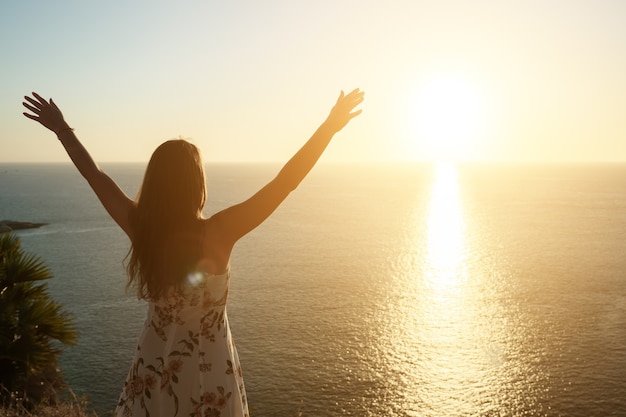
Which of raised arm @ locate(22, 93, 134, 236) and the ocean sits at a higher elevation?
raised arm @ locate(22, 93, 134, 236)

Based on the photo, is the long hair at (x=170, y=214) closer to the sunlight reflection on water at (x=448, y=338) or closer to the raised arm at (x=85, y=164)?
the raised arm at (x=85, y=164)

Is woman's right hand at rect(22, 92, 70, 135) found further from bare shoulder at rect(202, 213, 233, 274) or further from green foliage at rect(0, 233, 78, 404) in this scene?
green foliage at rect(0, 233, 78, 404)

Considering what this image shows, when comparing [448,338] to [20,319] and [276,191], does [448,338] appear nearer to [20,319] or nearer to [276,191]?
[20,319]

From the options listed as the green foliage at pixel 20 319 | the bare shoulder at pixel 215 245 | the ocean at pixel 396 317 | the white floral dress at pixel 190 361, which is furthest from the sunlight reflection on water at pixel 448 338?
the bare shoulder at pixel 215 245

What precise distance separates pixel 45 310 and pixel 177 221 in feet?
45.4

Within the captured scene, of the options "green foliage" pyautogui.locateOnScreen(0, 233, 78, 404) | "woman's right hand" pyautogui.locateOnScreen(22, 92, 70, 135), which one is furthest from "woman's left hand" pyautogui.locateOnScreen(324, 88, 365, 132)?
"green foliage" pyautogui.locateOnScreen(0, 233, 78, 404)

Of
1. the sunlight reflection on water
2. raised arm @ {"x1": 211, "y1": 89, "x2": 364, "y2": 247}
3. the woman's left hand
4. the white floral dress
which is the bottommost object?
the sunlight reflection on water

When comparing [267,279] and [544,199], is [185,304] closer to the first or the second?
[267,279]

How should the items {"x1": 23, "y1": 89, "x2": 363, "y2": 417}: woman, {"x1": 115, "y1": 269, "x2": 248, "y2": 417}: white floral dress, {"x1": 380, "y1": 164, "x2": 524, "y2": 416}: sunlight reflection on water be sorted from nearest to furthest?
{"x1": 23, "y1": 89, "x2": 363, "y2": 417}: woman
{"x1": 115, "y1": 269, "x2": 248, "y2": 417}: white floral dress
{"x1": 380, "y1": 164, "x2": 524, "y2": 416}: sunlight reflection on water

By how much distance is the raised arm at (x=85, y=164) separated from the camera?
121 inches

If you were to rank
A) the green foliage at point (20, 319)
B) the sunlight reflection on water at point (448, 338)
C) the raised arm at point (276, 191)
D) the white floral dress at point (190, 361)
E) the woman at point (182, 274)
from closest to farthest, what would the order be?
the raised arm at point (276, 191)
the woman at point (182, 274)
the white floral dress at point (190, 361)
the green foliage at point (20, 319)
the sunlight reflection on water at point (448, 338)

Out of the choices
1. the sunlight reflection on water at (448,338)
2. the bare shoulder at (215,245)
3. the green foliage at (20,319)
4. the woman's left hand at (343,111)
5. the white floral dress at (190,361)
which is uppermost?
the woman's left hand at (343,111)

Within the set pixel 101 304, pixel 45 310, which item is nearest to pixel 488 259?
pixel 101 304

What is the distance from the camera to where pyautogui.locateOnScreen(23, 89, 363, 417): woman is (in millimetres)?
2795
